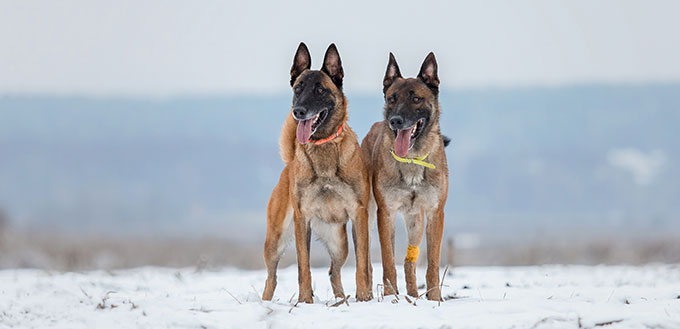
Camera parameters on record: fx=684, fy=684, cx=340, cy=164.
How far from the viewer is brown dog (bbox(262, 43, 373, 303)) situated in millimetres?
7734

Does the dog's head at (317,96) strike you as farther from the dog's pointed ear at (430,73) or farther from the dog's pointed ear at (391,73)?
the dog's pointed ear at (430,73)

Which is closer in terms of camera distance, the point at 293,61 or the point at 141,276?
the point at 293,61

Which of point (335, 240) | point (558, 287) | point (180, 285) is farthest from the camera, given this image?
point (180, 285)

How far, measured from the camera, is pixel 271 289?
8555mm

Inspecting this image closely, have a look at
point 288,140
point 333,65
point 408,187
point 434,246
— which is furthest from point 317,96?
point 434,246

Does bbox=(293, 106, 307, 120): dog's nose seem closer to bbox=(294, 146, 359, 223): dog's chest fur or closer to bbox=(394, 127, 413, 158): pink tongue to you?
bbox=(294, 146, 359, 223): dog's chest fur

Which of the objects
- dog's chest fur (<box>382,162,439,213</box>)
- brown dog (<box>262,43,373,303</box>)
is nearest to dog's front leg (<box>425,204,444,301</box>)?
dog's chest fur (<box>382,162,439,213</box>)

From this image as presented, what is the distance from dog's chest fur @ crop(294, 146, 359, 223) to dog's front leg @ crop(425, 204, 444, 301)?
3.59ft

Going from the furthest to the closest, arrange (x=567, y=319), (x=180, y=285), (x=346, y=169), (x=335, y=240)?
(x=180, y=285) < (x=335, y=240) < (x=346, y=169) < (x=567, y=319)

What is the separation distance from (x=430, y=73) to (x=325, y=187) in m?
1.97

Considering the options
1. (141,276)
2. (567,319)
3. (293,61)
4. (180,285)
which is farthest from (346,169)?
(141,276)

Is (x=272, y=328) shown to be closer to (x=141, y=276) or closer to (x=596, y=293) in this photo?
(x=596, y=293)

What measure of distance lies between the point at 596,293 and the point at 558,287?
1149mm

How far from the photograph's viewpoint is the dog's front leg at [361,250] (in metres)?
7.83
